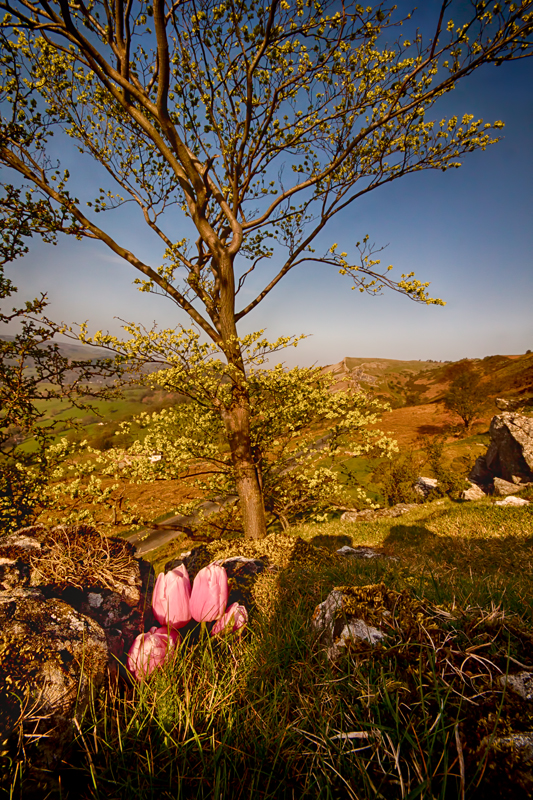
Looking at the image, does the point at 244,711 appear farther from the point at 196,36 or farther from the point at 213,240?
the point at 196,36

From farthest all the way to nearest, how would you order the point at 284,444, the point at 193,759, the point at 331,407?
1. the point at 284,444
2. the point at 331,407
3. the point at 193,759

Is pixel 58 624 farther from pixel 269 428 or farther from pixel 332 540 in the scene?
pixel 332 540

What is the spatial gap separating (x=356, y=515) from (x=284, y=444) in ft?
46.3

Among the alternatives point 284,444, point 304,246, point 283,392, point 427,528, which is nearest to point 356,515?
point 427,528

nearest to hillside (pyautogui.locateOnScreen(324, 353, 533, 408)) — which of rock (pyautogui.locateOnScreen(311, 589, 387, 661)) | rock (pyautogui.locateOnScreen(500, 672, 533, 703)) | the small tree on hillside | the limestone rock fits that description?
the small tree on hillside

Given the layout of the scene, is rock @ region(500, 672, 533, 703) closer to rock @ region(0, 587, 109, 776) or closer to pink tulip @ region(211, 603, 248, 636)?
pink tulip @ region(211, 603, 248, 636)

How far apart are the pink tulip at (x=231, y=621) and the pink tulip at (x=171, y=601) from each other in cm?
23

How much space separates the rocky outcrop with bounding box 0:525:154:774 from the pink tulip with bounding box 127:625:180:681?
0.10 meters

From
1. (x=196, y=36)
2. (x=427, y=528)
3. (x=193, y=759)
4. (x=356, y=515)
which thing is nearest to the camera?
(x=193, y=759)

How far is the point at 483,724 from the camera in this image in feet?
3.86

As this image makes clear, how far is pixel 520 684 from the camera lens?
50.7 inches

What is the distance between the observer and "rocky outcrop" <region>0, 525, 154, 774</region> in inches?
52.7

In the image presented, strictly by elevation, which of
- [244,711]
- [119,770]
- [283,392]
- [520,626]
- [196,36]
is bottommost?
[244,711]

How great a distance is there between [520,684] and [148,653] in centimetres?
194
